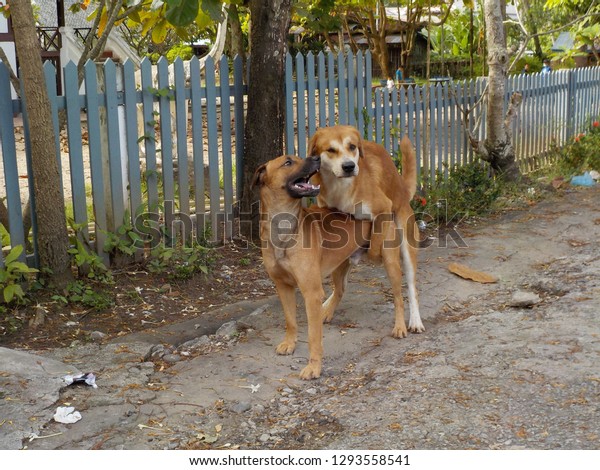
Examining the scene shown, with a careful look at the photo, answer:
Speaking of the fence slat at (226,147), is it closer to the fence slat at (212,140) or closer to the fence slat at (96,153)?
the fence slat at (212,140)

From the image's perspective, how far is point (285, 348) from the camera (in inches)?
196

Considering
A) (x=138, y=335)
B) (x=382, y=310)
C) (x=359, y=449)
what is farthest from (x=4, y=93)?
(x=359, y=449)

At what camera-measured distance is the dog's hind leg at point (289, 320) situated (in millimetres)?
4898

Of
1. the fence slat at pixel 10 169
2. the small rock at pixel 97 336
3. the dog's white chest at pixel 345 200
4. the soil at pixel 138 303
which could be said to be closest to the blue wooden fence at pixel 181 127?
the fence slat at pixel 10 169

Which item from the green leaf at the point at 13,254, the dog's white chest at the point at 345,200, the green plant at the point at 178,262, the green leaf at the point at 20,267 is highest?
the dog's white chest at the point at 345,200

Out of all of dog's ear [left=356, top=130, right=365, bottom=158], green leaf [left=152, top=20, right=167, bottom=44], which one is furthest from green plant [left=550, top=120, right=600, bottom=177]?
dog's ear [left=356, top=130, right=365, bottom=158]

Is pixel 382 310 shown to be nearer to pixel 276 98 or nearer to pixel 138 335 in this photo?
pixel 138 335

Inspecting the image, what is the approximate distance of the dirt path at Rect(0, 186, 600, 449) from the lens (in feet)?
12.4

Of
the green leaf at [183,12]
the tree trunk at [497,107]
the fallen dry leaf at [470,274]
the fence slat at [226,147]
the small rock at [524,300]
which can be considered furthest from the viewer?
the tree trunk at [497,107]

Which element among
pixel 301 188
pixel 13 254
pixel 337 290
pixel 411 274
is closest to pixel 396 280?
pixel 411 274

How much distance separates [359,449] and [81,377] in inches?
67.7

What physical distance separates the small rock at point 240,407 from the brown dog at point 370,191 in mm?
1436

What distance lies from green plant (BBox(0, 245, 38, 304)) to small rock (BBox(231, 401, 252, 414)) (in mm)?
2055

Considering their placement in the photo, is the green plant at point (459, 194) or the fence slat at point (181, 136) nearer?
the fence slat at point (181, 136)
